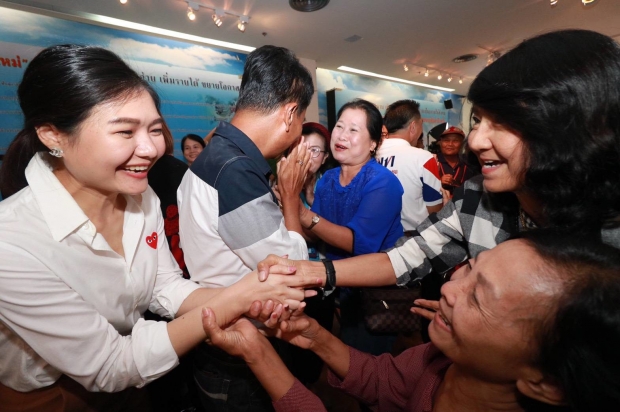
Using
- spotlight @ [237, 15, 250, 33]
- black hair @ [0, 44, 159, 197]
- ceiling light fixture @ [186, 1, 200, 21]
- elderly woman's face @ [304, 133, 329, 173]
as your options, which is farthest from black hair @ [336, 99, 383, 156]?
spotlight @ [237, 15, 250, 33]

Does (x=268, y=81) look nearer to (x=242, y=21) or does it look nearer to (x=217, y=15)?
(x=217, y=15)

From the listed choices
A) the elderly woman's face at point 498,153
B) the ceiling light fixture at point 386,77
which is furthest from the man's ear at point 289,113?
the ceiling light fixture at point 386,77

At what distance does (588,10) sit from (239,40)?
242 inches

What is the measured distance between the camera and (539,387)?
30.1 inches

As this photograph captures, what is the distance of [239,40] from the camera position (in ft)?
18.4

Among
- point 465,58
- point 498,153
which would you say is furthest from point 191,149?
point 465,58

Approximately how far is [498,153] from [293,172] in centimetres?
97

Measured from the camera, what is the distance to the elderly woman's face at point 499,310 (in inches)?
29.4

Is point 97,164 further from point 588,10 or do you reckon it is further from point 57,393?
point 588,10

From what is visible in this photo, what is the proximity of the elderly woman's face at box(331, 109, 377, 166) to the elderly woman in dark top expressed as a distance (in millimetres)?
1353

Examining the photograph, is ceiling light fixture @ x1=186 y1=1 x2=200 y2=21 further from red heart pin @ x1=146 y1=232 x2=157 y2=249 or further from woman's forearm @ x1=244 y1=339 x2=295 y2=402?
woman's forearm @ x1=244 y1=339 x2=295 y2=402

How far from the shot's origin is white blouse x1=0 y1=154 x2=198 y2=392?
874mm

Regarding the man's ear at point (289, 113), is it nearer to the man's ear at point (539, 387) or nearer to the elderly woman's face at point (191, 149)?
the man's ear at point (539, 387)

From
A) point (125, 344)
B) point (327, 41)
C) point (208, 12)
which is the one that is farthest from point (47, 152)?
point (327, 41)
